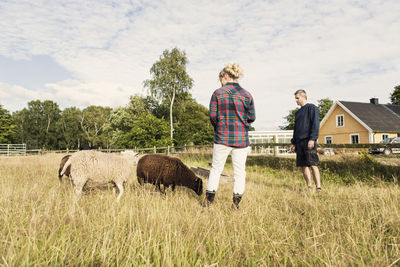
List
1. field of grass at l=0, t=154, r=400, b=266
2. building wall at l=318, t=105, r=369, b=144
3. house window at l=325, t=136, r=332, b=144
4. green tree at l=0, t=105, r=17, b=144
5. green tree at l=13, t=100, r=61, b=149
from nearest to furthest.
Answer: field of grass at l=0, t=154, r=400, b=266
building wall at l=318, t=105, r=369, b=144
house window at l=325, t=136, r=332, b=144
green tree at l=0, t=105, r=17, b=144
green tree at l=13, t=100, r=61, b=149

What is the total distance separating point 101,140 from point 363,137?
2130 inches

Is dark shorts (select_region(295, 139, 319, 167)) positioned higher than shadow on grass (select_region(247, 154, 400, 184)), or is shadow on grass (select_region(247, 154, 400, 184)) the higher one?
dark shorts (select_region(295, 139, 319, 167))

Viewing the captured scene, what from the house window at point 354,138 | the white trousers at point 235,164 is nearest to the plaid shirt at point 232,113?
the white trousers at point 235,164

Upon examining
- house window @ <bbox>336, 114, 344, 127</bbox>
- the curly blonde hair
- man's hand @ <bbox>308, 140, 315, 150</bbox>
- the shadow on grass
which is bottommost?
the shadow on grass

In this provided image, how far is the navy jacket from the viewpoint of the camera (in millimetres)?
4695

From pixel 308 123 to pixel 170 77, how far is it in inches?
1080

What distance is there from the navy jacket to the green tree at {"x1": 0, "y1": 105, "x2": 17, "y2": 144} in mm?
64861

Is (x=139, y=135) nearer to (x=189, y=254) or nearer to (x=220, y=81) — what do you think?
(x=220, y=81)

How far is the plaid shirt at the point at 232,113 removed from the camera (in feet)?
10.6

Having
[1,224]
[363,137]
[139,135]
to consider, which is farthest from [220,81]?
[363,137]

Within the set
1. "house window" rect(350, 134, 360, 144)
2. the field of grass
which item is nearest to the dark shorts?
the field of grass

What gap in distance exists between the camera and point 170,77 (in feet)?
100

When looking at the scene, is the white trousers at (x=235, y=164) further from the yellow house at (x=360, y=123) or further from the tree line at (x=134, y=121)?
the yellow house at (x=360, y=123)

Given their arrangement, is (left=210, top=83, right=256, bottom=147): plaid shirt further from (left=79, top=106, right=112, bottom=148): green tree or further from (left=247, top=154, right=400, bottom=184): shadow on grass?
(left=79, top=106, right=112, bottom=148): green tree
